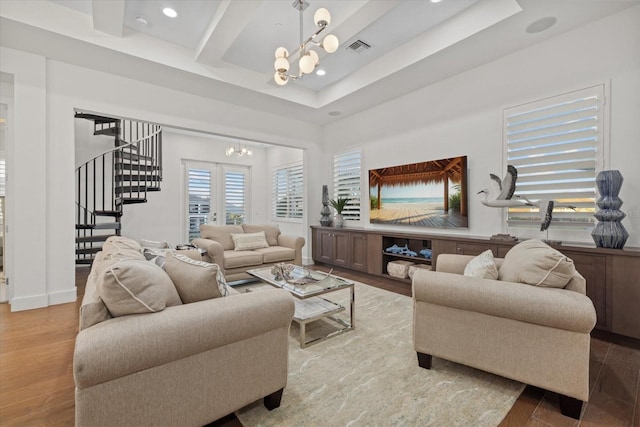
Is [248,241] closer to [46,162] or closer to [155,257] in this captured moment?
[155,257]

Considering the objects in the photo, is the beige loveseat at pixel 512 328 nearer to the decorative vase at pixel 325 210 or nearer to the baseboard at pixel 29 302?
the decorative vase at pixel 325 210

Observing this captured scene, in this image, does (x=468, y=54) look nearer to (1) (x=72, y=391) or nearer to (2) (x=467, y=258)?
(2) (x=467, y=258)

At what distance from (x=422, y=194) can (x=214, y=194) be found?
206 inches

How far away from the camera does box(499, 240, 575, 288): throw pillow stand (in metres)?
1.70

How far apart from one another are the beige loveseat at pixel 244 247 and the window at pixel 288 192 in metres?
1.95

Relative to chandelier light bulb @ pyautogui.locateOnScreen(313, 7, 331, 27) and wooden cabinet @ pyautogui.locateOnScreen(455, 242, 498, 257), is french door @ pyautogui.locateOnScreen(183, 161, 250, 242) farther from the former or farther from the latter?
wooden cabinet @ pyautogui.locateOnScreen(455, 242, 498, 257)

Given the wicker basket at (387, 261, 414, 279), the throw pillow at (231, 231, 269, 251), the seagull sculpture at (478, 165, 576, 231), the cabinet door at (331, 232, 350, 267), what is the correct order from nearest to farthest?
the seagull sculpture at (478, 165, 576, 231) < the wicker basket at (387, 261, 414, 279) < the throw pillow at (231, 231, 269, 251) < the cabinet door at (331, 232, 350, 267)

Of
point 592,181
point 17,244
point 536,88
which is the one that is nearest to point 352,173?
point 536,88

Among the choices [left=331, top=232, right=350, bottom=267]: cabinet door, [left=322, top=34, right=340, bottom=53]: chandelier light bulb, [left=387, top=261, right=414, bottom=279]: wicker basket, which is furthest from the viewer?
[left=331, top=232, right=350, bottom=267]: cabinet door

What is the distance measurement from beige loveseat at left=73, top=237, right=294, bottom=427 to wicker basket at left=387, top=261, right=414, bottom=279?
9.60 ft

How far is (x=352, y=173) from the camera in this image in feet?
18.4

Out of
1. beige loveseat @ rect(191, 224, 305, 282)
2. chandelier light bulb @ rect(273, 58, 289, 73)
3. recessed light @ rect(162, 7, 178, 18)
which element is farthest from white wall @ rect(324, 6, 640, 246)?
recessed light @ rect(162, 7, 178, 18)

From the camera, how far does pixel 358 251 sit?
16.0 feet

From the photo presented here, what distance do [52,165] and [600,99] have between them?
6164 millimetres
